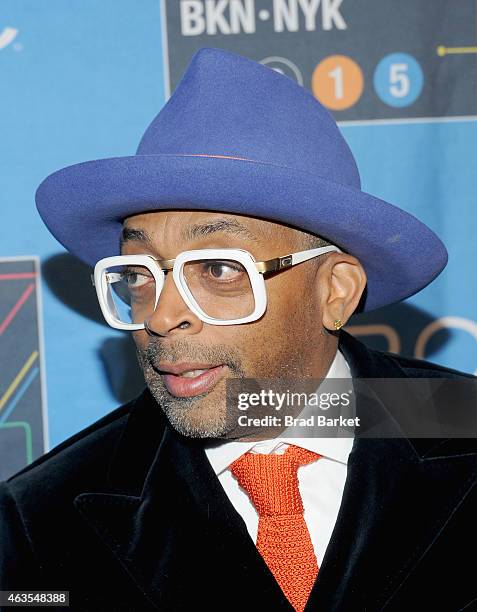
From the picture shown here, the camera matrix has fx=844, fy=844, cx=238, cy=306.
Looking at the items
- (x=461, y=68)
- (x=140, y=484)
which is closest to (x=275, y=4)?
(x=461, y=68)

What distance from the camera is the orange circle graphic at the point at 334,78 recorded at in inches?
89.1

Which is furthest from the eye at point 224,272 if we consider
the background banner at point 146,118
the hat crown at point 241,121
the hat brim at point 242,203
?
the background banner at point 146,118

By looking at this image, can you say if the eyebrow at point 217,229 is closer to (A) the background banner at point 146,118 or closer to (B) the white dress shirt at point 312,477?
(B) the white dress shirt at point 312,477

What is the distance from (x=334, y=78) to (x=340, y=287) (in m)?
0.73

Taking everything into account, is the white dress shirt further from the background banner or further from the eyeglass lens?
the background banner

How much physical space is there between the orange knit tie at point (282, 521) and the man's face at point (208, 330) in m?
0.11

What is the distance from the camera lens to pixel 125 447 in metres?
1.83

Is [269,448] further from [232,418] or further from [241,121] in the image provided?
[241,121]

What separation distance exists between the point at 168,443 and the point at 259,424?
0.21 m

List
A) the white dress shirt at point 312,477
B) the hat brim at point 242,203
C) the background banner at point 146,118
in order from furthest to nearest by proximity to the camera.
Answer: the background banner at point 146,118
the white dress shirt at point 312,477
the hat brim at point 242,203

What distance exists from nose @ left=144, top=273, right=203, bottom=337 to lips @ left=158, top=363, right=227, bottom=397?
0.25 feet

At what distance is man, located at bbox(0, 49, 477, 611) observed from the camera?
5.18 ft

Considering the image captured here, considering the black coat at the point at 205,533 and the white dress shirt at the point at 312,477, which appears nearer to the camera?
the black coat at the point at 205,533

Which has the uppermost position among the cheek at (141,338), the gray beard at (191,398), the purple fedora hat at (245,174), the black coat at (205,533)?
the purple fedora hat at (245,174)
